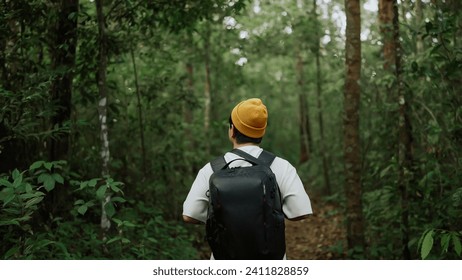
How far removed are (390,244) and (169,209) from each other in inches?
159

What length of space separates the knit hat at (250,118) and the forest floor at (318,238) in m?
5.48

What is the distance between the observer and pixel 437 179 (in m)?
6.80

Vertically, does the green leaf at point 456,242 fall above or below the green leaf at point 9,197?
below

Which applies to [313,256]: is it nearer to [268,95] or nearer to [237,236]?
[237,236]

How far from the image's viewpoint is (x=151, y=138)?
10.0 meters

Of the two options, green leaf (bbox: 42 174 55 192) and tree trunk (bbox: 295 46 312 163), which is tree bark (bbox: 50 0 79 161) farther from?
tree trunk (bbox: 295 46 312 163)

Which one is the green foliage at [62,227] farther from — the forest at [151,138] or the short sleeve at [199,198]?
the short sleeve at [199,198]

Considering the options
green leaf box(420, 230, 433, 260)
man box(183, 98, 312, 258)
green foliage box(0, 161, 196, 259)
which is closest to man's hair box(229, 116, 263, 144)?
man box(183, 98, 312, 258)

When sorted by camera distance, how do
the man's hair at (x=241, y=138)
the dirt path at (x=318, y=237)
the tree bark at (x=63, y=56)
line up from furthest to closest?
the dirt path at (x=318, y=237) < the tree bark at (x=63, y=56) < the man's hair at (x=241, y=138)

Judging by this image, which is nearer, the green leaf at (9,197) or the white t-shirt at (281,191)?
the white t-shirt at (281,191)

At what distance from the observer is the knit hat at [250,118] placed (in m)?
3.50

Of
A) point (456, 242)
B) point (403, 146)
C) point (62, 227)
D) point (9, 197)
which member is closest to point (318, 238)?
point (403, 146)

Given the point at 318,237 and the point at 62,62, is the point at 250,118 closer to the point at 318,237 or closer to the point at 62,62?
the point at 62,62

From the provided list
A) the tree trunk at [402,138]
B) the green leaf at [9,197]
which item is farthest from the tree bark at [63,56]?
the tree trunk at [402,138]
